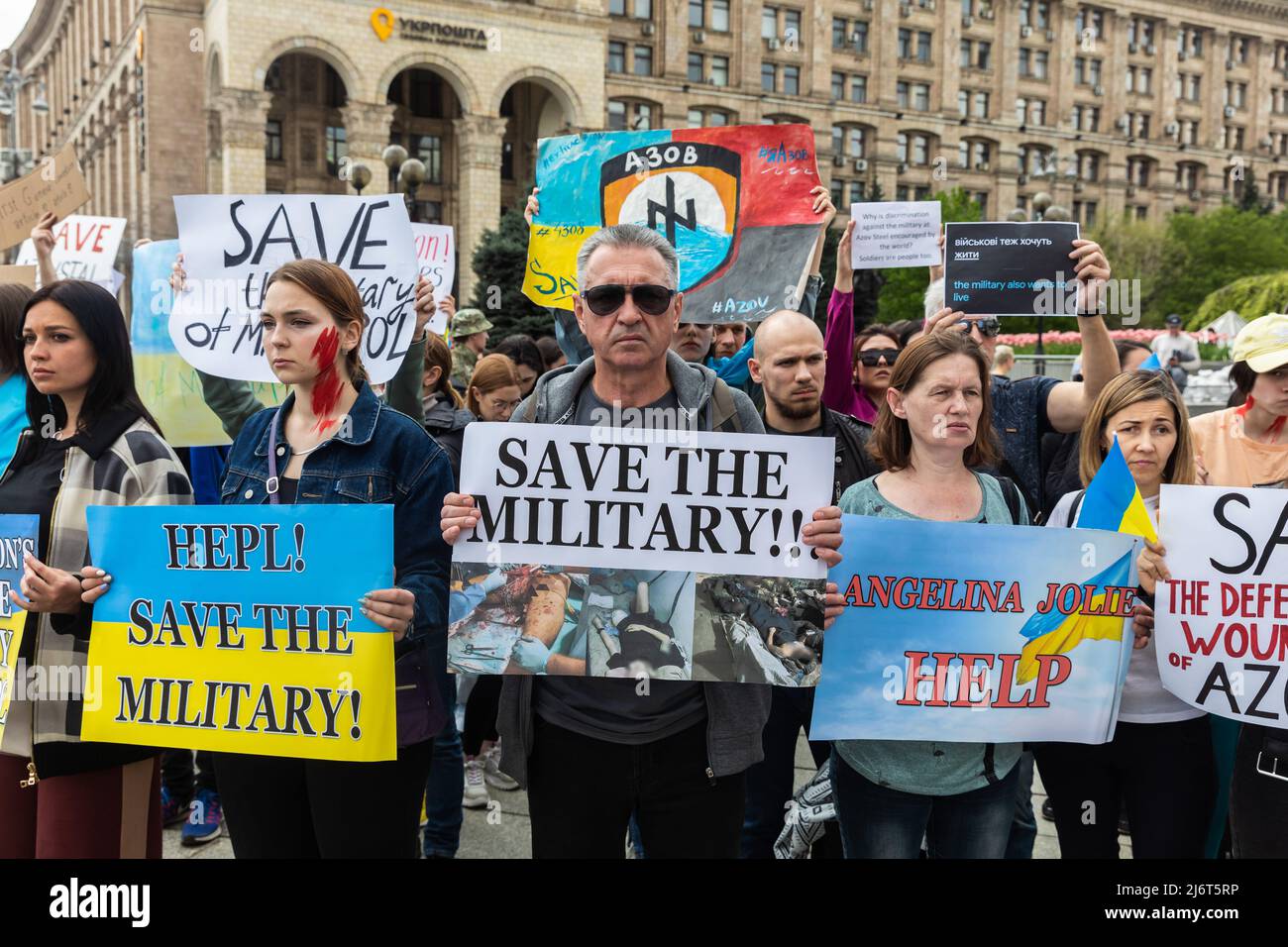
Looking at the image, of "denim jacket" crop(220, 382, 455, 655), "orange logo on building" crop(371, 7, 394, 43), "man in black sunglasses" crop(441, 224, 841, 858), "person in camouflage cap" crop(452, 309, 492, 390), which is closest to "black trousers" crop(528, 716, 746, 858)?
"man in black sunglasses" crop(441, 224, 841, 858)

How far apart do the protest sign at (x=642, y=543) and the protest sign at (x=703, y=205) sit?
2.05m

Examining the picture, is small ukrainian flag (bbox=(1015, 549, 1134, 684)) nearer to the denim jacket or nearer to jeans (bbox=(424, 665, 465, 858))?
the denim jacket

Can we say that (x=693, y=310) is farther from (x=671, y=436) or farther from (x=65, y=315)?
(x=65, y=315)

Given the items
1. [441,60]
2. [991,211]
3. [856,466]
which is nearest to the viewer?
[856,466]

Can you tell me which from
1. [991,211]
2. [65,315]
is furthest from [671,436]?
[991,211]

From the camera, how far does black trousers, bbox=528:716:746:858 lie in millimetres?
2479

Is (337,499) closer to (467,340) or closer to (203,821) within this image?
(203,821)

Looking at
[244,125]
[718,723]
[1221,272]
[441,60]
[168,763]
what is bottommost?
[168,763]

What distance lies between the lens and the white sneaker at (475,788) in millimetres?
5012

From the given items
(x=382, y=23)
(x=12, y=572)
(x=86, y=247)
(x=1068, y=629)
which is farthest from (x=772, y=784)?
(x=382, y=23)

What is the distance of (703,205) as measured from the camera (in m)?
4.78

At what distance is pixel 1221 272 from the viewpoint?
1999 inches

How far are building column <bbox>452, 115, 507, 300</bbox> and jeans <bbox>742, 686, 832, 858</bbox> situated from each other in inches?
1624

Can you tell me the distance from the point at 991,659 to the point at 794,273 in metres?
2.25
